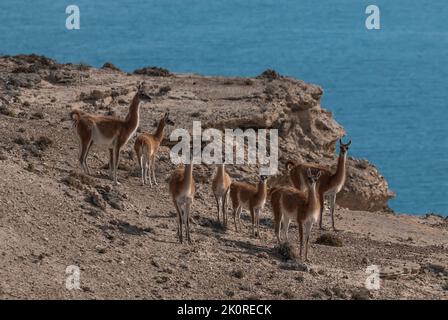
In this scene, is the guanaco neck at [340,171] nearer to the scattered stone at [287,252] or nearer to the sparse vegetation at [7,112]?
the scattered stone at [287,252]

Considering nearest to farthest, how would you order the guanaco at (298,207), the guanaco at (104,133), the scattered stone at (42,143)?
the guanaco at (298,207) < the guanaco at (104,133) < the scattered stone at (42,143)

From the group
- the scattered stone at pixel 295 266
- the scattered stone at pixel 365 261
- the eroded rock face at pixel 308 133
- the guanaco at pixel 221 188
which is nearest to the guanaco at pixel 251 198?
the guanaco at pixel 221 188

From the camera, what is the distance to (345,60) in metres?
167

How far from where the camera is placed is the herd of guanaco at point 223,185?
24344 millimetres

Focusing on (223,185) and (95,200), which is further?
(223,185)

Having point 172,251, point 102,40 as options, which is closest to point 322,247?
point 172,251

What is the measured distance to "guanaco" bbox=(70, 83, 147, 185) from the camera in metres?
27.8

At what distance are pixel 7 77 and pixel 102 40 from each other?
14077 centimetres

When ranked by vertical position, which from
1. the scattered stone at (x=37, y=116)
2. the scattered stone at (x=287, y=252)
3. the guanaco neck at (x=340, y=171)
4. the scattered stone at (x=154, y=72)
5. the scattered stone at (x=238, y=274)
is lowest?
the scattered stone at (x=238, y=274)

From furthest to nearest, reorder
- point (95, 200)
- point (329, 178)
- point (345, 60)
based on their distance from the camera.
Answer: point (345, 60), point (329, 178), point (95, 200)

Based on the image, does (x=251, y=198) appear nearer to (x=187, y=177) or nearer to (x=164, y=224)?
(x=164, y=224)

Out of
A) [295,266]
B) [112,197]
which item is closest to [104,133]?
[112,197]

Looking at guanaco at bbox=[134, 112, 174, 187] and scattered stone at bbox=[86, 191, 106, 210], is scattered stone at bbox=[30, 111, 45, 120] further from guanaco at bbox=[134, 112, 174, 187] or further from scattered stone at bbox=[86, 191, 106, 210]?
scattered stone at bbox=[86, 191, 106, 210]

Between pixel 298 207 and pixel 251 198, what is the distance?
77.8 inches
